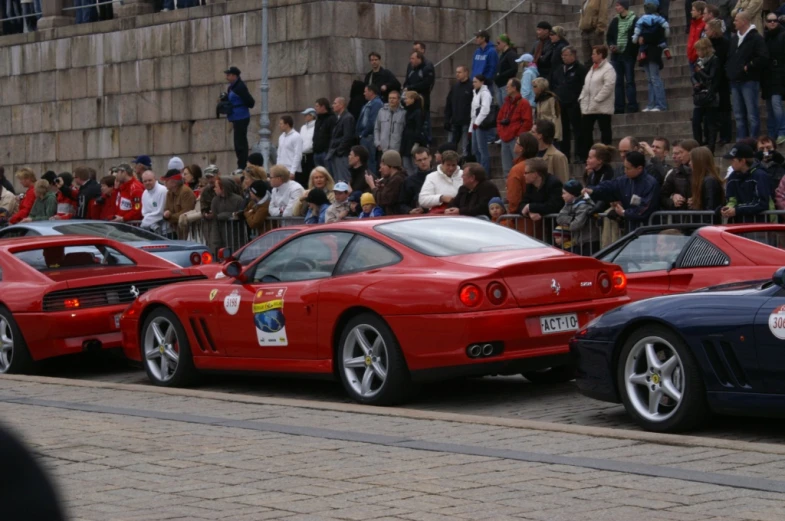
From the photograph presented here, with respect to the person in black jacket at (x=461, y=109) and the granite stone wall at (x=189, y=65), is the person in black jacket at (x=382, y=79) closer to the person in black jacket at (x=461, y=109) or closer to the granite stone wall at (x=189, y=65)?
the person in black jacket at (x=461, y=109)

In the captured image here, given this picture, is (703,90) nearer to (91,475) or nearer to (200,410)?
(200,410)

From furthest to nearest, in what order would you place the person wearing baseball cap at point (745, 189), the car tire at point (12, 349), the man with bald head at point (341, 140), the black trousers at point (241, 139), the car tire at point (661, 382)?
the black trousers at point (241, 139)
the man with bald head at point (341, 140)
the person wearing baseball cap at point (745, 189)
the car tire at point (12, 349)
the car tire at point (661, 382)

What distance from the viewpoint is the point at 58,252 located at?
13.9 metres

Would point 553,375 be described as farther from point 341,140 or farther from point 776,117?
point 341,140

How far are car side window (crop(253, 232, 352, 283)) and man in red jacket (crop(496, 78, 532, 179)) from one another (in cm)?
816

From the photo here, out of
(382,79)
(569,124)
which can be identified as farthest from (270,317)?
(382,79)

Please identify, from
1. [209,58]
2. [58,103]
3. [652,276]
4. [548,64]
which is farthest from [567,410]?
[58,103]

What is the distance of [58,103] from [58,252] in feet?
60.1

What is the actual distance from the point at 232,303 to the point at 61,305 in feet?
8.10

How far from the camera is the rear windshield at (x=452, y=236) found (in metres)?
10.1

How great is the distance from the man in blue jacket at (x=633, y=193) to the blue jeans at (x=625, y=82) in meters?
5.41

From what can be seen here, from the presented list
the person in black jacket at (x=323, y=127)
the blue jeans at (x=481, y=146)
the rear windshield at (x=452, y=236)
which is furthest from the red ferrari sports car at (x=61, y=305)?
the person in black jacket at (x=323, y=127)

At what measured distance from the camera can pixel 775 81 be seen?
665 inches

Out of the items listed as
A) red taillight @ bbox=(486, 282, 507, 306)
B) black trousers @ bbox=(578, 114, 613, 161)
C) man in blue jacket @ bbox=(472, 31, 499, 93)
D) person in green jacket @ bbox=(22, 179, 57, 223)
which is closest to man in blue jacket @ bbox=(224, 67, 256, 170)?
person in green jacket @ bbox=(22, 179, 57, 223)
